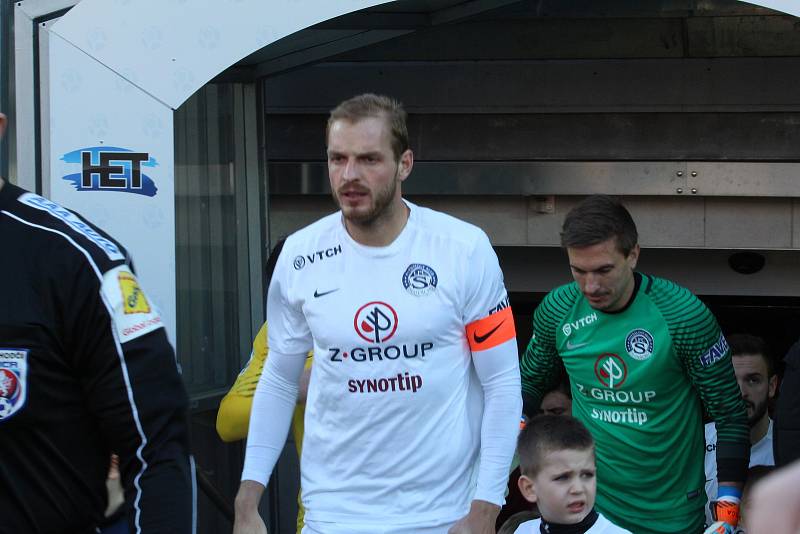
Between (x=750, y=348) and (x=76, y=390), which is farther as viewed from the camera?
(x=750, y=348)

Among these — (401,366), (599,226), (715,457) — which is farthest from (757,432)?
(401,366)

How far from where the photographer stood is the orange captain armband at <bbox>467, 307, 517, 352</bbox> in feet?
11.5

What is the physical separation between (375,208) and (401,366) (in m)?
0.44

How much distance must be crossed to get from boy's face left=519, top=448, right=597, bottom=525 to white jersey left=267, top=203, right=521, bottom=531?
1.68 ft

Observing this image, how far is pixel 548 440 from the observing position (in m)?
4.07

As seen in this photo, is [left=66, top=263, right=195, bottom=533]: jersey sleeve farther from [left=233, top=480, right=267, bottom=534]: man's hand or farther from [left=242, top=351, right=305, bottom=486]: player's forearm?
[left=242, top=351, right=305, bottom=486]: player's forearm

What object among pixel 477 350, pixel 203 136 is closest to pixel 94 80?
pixel 203 136

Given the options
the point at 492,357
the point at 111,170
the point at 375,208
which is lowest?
the point at 492,357

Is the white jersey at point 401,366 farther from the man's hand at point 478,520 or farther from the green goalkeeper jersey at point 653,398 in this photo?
the green goalkeeper jersey at point 653,398

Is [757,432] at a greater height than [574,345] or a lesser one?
lesser

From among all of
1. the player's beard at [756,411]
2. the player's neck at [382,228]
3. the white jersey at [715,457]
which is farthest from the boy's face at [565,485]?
the player's beard at [756,411]

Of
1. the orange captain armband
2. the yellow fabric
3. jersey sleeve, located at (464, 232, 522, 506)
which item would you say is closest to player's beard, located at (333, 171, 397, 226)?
jersey sleeve, located at (464, 232, 522, 506)

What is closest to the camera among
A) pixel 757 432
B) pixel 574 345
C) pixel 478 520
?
pixel 478 520

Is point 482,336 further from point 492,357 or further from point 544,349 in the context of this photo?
point 544,349
